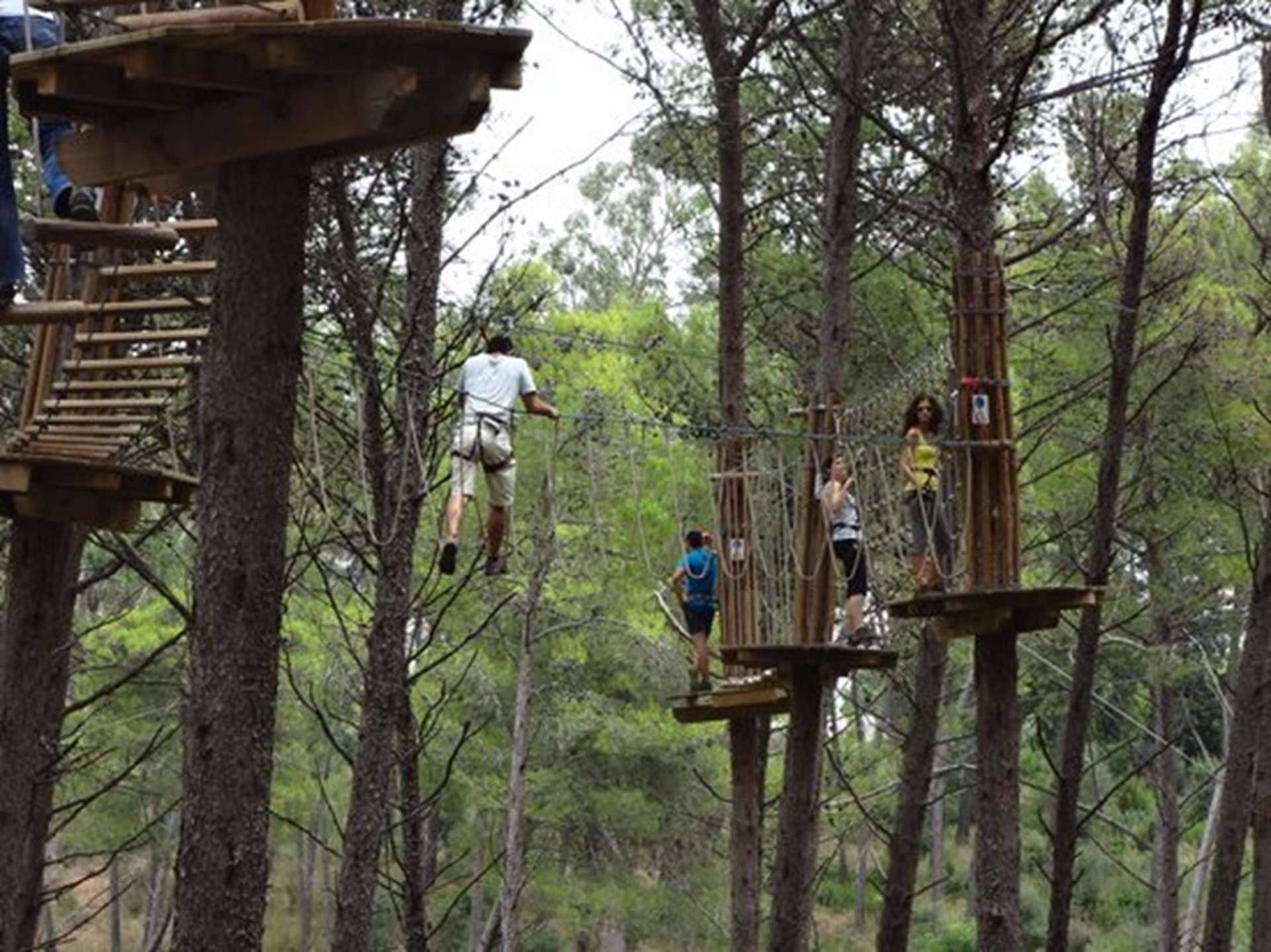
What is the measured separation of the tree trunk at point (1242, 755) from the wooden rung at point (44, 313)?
8.12 meters

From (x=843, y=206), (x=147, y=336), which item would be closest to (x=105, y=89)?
(x=147, y=336)

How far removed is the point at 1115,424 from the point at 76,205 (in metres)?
6.05

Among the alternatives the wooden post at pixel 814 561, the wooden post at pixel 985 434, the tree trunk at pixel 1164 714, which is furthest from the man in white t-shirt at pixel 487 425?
the tree trunk at pixel 1164 714

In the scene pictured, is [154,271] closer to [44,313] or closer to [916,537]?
[44,313]

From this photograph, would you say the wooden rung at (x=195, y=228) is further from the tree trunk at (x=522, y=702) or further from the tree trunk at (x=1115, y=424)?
the tree trunk at (x=522, y=702)

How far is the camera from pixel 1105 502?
962 cm

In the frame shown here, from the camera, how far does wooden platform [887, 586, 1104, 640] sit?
24.2 ft

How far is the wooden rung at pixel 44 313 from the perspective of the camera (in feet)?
16.3

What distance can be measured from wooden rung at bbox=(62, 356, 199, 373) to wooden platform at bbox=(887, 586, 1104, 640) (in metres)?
3.04

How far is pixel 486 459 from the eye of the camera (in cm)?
768

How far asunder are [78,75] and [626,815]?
20.5 m

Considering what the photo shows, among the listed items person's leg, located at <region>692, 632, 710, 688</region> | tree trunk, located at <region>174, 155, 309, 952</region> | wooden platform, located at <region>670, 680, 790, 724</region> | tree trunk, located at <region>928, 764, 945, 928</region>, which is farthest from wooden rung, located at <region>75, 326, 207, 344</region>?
tree trunk, located at <region>928, 764, 945, 928</region>

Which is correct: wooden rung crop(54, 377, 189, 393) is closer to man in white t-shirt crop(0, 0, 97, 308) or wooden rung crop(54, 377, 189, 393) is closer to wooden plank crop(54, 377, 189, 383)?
wooden plank crop(54, 377, 189, 383)

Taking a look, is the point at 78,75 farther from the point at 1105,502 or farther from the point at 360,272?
the point at 1105,502
